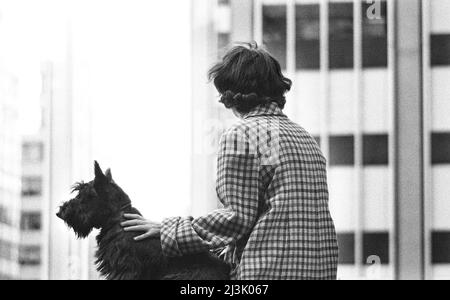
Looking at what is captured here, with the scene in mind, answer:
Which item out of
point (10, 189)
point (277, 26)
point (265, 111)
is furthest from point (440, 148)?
point (265, 111)

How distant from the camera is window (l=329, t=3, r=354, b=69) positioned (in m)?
10.0

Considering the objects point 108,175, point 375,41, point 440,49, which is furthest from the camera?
point 375,41

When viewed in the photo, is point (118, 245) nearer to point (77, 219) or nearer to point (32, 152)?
point (77, 219)

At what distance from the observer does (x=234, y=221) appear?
253 centimetres

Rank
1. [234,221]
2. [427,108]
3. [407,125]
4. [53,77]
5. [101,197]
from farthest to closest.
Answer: [407,125] → [427,108] → [53,77] → [101,197] → [234,221]

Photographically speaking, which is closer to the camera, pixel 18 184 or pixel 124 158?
pixel 124 158

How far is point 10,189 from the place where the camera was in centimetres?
1045

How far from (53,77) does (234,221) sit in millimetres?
6887

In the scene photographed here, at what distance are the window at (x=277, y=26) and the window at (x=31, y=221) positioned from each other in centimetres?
358

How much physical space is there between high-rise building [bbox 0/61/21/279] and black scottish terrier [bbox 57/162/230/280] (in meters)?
6.93

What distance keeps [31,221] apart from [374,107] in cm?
471

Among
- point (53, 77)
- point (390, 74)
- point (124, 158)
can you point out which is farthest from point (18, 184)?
point (390, 74)

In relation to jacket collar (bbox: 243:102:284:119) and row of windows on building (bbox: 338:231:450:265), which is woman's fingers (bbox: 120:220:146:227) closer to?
jacket collar (bbox: 243:102:284:119)

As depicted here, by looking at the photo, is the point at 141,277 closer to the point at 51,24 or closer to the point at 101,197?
the point at 101,197
